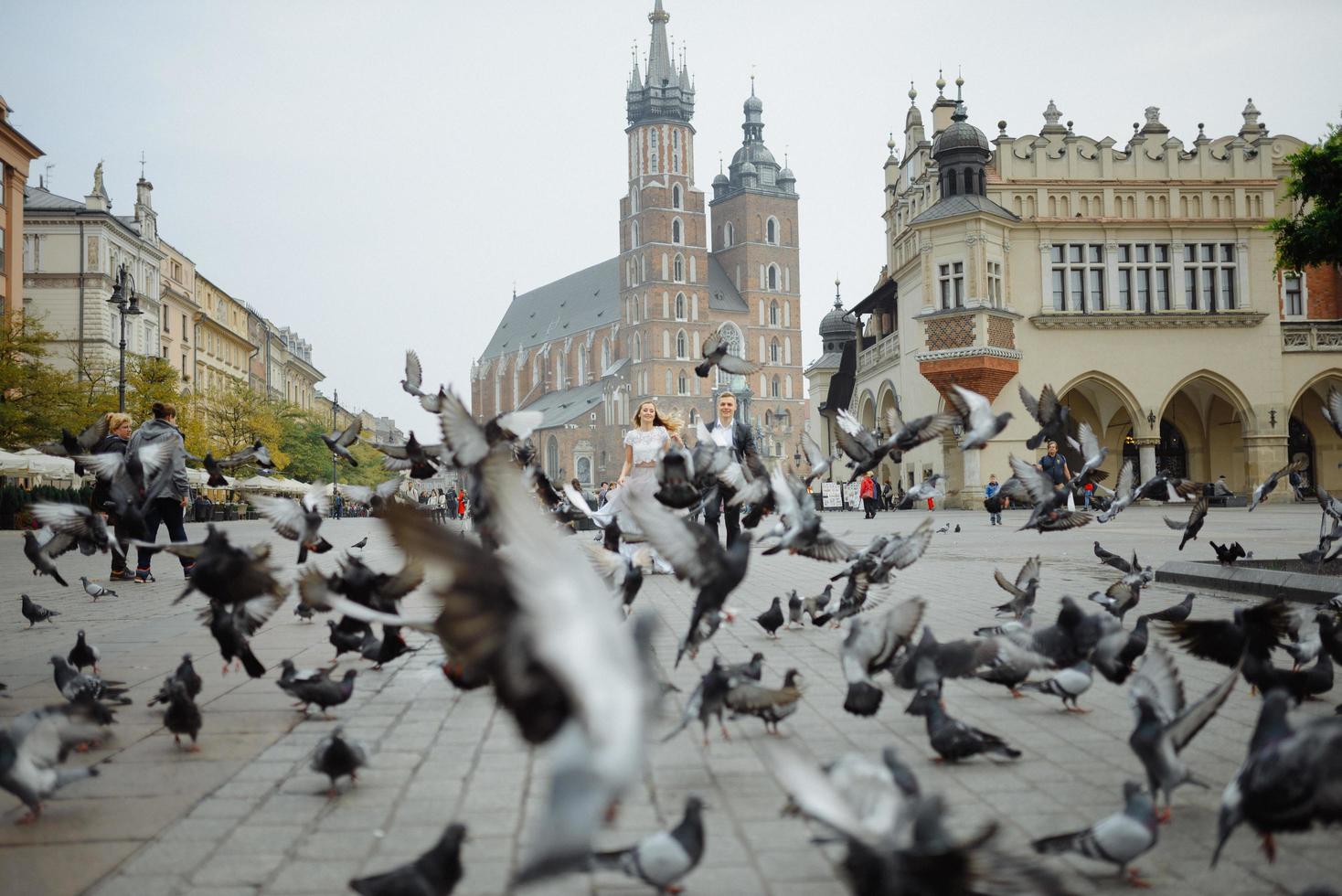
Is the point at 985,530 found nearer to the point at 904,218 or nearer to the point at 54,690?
the point at 54,690

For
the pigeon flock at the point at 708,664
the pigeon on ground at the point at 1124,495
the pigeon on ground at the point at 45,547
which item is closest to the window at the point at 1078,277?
the pigeon on ground at the point at 1124,495

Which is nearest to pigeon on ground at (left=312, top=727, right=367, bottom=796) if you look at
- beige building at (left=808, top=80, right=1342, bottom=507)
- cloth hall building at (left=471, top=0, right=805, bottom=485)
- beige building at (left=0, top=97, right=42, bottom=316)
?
beige building at (left=808, top=80, right=1342, bottom=507)

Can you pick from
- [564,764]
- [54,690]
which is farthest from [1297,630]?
[54,690]

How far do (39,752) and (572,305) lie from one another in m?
130

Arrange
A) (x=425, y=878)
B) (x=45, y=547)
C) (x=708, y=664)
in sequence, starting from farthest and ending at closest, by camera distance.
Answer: (x=45, y=547) < (x=708, y=664) < (x=425, y=878)

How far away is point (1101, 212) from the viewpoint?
40.5 metres

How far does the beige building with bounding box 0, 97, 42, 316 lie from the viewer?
43.1 meters

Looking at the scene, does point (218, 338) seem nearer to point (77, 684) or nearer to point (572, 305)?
point (572, 305)

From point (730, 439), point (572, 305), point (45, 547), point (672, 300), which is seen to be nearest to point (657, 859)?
point (45, 547)

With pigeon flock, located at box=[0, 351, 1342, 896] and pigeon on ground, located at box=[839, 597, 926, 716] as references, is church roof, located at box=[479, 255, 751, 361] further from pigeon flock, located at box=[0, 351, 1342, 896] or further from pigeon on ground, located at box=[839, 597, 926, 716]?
pigeon on ground, located at box=[839, 597, 926, 716]

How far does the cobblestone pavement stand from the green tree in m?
25.1

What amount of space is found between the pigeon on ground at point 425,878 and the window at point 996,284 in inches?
1522

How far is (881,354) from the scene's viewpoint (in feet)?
155

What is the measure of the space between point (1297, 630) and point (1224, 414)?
1692 inches
